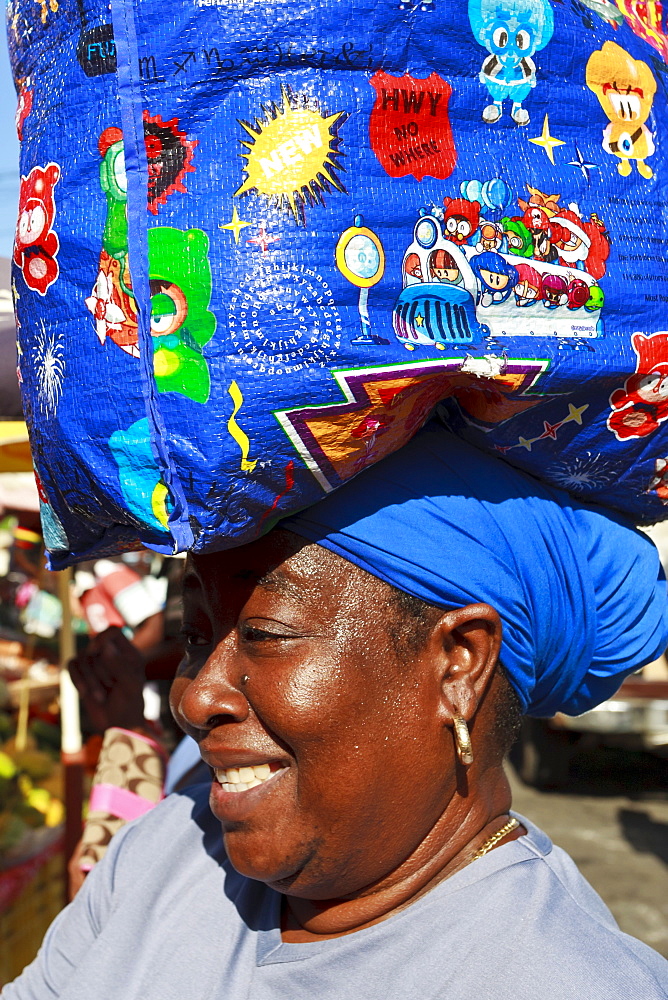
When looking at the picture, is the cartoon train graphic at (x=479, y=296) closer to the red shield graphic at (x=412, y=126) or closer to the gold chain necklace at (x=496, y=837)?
the red shield graphic at (x=412, y=126)

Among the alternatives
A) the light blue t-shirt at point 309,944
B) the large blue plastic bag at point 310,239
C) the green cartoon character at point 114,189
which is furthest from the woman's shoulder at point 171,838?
the green cartoon character at point 114,189

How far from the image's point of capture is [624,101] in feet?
4.33

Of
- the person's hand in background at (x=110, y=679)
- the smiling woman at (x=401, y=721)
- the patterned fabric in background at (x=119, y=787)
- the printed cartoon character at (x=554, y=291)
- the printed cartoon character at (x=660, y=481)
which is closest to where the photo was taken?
the printed cartoon character at (x=554, y=291)

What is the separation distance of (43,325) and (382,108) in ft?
1.78

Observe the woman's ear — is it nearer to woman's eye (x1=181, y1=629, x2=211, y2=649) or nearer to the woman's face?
the woman's face

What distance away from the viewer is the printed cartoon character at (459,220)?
A: 3.97ft

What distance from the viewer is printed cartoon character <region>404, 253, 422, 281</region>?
1.20 m

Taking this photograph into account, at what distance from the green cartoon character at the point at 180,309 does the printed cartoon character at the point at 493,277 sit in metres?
0.35

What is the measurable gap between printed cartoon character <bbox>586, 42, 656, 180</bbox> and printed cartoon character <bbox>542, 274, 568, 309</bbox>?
0.65 feet

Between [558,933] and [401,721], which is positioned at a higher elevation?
[401,721]

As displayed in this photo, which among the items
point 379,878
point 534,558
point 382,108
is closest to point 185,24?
point 382,108

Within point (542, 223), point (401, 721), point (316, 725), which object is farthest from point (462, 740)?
point (542, 223)

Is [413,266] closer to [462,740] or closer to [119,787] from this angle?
[462,740]

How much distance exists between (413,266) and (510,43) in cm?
33
